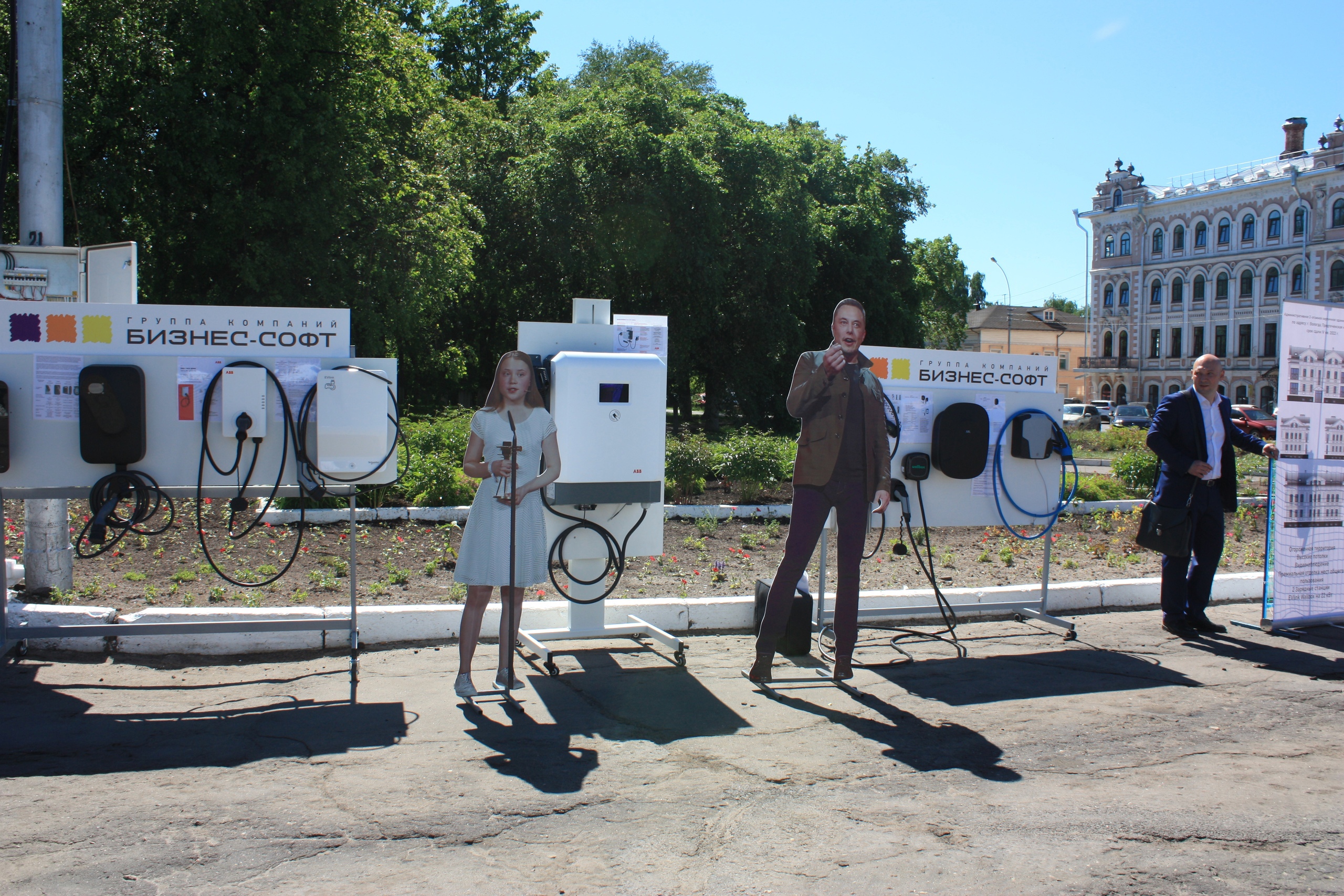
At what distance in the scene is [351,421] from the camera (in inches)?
221

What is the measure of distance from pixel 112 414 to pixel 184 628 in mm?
1334

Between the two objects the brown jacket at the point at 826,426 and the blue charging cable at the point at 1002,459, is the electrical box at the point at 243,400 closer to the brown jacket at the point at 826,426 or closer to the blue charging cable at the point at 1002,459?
the brown jacket at the point at 826,426

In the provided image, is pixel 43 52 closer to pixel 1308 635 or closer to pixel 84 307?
pixel 84 307

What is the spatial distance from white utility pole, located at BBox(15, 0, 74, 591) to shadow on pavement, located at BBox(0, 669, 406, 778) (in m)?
1.76

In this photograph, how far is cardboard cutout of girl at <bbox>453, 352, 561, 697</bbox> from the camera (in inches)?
201

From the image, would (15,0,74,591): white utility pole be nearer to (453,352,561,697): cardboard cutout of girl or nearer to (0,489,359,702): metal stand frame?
(0,489,359,702): metal stand frame

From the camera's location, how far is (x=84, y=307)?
5438 millimetres

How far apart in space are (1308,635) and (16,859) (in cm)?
790

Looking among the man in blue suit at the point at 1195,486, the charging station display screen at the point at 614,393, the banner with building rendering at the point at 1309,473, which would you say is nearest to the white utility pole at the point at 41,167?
the charging station display screen at the point at 614,393

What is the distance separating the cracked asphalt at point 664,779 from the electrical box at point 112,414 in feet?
4.22

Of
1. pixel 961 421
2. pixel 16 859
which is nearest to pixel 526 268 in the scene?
pixel 961 421

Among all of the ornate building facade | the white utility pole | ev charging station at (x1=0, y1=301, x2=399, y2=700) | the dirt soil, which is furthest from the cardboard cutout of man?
the ornate building facade

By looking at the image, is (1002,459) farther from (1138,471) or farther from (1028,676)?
(1138,471)

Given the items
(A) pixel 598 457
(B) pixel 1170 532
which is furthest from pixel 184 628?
(B) pixel 1170 532
